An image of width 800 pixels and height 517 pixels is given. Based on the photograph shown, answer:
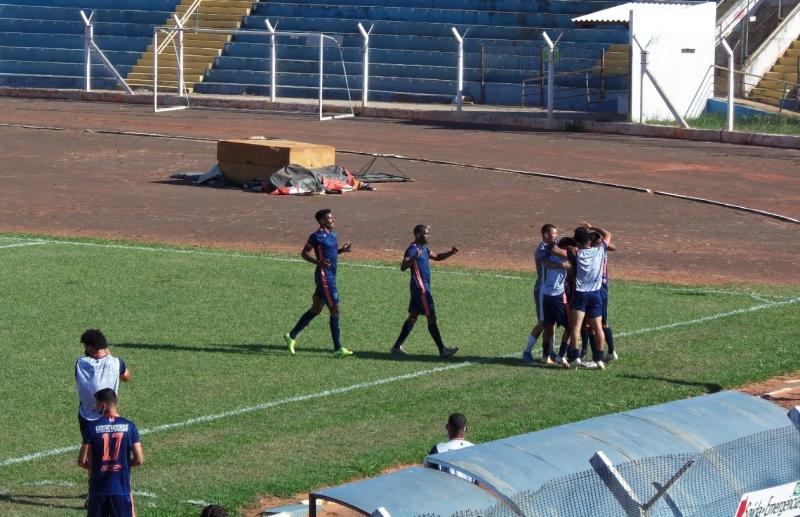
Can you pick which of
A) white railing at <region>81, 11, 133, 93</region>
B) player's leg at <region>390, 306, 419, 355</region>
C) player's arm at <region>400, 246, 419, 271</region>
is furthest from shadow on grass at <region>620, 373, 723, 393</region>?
white railing at <region>81, 11, 133, 93</region>

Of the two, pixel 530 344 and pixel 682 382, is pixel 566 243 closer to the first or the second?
pixel 530 344

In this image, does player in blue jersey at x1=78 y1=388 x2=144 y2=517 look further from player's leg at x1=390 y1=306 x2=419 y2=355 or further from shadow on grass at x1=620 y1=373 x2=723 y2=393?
shadow on grass at x1=620 y1=373 x2=723 y2=393

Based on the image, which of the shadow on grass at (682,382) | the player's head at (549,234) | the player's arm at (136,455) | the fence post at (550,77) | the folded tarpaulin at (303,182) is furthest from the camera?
the fence post at (550,77)

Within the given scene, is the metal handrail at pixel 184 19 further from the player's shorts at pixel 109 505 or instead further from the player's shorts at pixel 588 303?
the player's shorts at pixel 109 505

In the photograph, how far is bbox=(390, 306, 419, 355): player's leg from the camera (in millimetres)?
16109

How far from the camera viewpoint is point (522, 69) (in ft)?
139

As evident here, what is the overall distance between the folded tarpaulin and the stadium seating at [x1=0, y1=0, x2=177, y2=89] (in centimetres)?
2025

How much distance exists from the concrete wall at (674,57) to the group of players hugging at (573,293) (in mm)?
22563

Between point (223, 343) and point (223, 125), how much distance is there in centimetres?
2268

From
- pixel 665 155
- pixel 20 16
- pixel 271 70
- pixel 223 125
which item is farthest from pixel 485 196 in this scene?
pixel 20 16

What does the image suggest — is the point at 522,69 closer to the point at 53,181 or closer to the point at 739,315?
the point at 53,181

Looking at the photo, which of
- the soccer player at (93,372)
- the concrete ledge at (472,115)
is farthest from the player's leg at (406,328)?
the concrete ledge at (472,115)

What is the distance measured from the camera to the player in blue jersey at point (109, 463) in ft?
31.3

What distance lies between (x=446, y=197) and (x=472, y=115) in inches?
482
